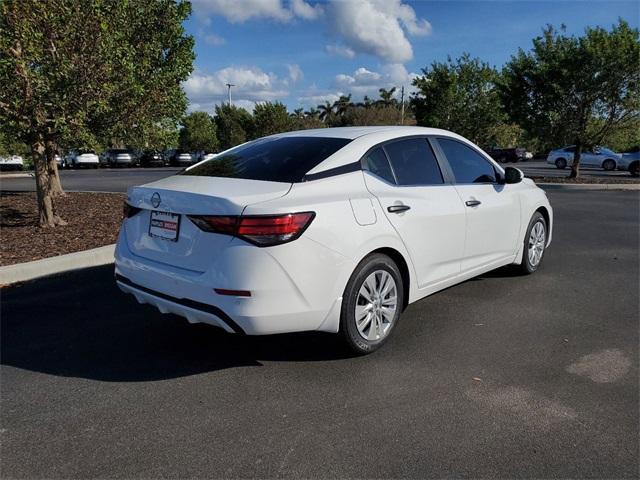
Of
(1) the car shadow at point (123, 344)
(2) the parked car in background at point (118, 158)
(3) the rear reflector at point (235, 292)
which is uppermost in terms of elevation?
(2) the parked car in background at point (118, 158)

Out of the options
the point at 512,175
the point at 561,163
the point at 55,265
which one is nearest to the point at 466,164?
the point at 512,175

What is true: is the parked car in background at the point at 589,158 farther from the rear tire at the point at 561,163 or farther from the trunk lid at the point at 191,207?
the trunk lid at the point at 191,207

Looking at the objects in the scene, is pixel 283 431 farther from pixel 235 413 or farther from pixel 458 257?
pixel 458 257

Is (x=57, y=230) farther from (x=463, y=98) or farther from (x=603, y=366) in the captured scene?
(x=463, y=98)

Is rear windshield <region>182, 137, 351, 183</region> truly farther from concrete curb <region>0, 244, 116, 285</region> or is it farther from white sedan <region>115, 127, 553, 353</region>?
concrete curb <region>0, 244, 116, 285</region>

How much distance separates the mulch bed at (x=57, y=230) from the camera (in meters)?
6.98

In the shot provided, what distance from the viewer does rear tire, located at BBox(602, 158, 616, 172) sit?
3031 centimetres

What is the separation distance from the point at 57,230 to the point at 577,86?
Answer: 58.4 feet

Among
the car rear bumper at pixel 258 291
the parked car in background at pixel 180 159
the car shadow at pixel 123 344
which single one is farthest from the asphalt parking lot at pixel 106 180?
the parked car in background at pixel 180 159

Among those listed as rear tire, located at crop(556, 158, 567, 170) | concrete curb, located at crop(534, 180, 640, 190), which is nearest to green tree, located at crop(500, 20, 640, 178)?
concrete curb, located at crop(534, 180, 640, 190)

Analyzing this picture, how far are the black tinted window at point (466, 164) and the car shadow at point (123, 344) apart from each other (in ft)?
6.61

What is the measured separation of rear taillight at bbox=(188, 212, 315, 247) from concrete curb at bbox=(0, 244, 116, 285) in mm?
3818

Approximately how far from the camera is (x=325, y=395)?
3.23 meters

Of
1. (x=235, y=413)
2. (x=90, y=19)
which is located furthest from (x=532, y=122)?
(x=235, y=413)
